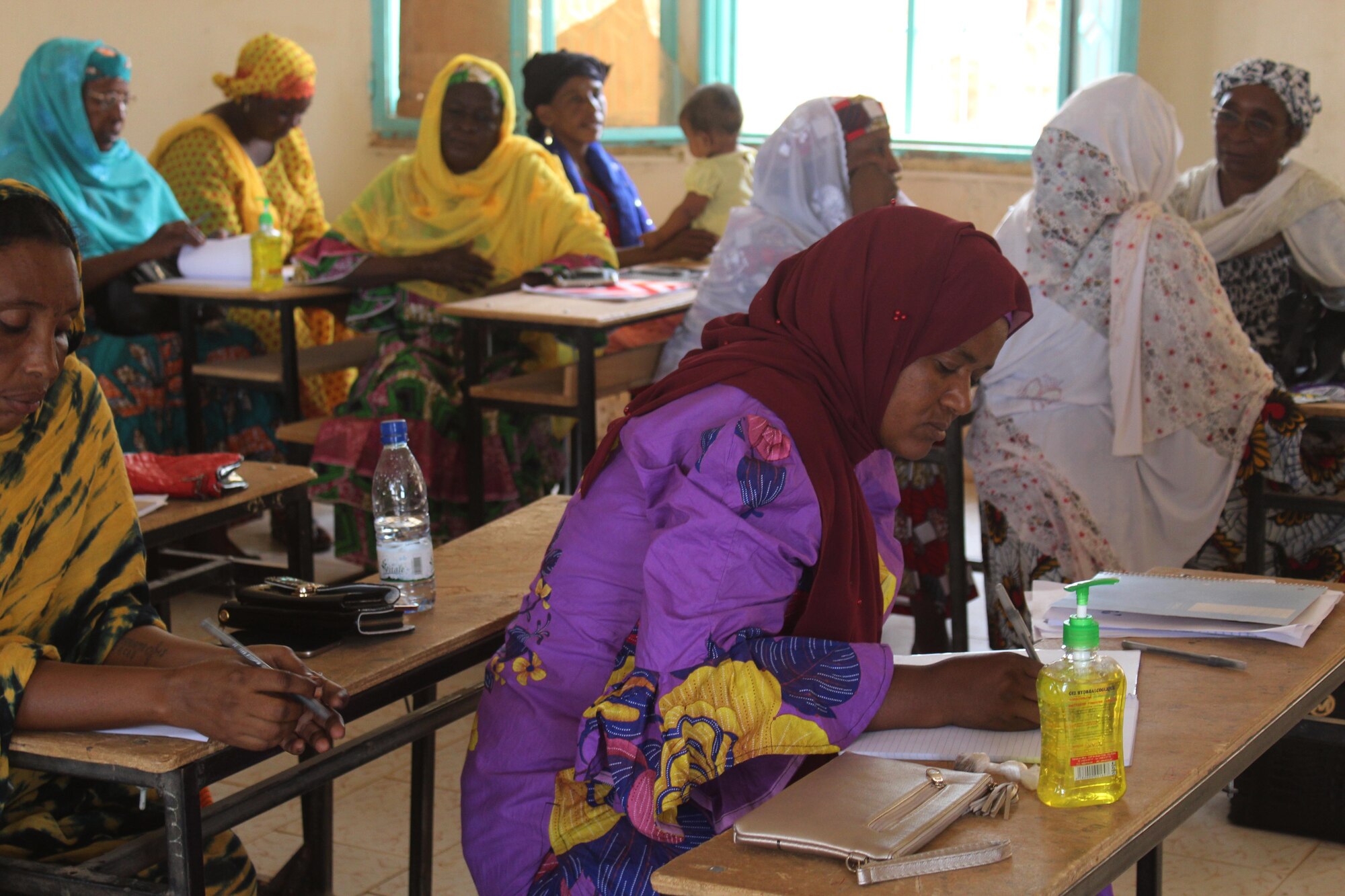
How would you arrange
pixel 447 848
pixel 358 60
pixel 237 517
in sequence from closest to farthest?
pixel 237 517
pixel 447 848
pixel 358 60

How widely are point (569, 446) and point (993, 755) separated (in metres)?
3.67

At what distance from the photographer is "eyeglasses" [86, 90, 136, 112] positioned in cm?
489

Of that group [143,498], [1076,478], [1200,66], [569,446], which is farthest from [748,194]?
[143,498]

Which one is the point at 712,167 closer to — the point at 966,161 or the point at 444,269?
the point at 966,161

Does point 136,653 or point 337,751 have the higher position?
point 136,653

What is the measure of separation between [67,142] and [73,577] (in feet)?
12.0

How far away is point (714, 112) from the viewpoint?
18.5 feet

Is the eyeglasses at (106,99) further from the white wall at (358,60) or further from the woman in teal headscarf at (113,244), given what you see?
the white wall at (358,60)

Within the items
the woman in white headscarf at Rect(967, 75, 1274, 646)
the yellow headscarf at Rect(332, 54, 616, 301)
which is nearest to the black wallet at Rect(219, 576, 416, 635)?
the woman in white headscarf at Rect(967, 75, 1274, 646)

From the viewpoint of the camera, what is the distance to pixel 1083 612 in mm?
1330

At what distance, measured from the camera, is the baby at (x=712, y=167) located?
555 cm

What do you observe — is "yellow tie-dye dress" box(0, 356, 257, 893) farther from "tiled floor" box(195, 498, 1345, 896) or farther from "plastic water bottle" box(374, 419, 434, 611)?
"tiled floor" box(195, 498, 1345, 896)

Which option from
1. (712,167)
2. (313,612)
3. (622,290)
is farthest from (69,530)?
(712,167)

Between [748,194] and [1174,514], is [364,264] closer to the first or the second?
[748,194]
